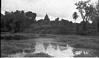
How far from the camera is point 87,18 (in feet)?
208

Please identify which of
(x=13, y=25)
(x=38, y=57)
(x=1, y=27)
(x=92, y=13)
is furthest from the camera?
(x=92, y=13)

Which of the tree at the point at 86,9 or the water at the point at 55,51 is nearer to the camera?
the water at the point at 55,51

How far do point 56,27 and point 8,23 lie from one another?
87.1 feet

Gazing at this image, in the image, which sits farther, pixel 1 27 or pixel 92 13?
pixel 92 13

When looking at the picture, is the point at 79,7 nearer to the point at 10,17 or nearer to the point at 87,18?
the point at 87,18

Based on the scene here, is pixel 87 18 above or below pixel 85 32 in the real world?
above

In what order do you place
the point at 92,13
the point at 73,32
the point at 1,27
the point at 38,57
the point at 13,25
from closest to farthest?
the point at 38,57
the point at 1,27
the point at 13,25
the point at 92,13
the point at 73,32

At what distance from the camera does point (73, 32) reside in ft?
216

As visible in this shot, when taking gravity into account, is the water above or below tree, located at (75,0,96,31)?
below

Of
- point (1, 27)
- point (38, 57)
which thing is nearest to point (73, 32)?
point (1, 27)

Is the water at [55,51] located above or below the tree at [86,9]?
below

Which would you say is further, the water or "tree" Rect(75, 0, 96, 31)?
"tree" Rect(75, 0, 96, 31)

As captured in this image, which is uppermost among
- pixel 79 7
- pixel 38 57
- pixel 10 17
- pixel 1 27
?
pixel 79 7

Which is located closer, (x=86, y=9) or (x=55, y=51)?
(x=55, y=51)
